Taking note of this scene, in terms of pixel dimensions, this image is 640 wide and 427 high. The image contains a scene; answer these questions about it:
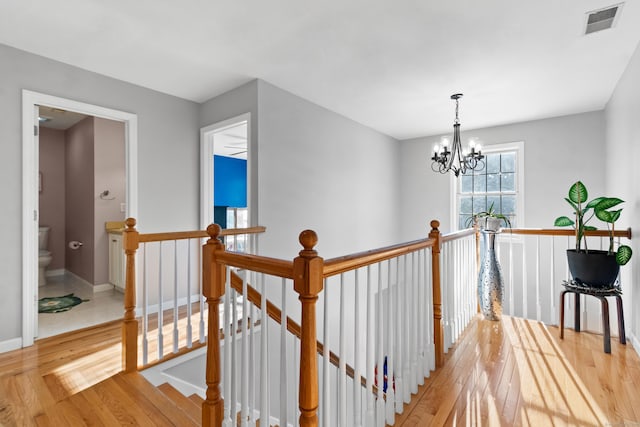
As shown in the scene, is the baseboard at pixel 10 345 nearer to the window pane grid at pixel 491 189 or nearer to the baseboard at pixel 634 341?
the baseboard at pixel 634 341

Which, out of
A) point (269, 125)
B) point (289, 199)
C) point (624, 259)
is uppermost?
point (269, 125)

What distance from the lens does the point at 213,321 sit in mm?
1399

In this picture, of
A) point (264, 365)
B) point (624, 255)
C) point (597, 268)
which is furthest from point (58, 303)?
point (624, 255)

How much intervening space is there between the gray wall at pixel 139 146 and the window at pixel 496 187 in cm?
408

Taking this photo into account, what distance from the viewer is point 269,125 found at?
3.14 m

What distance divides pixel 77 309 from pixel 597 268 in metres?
4.97

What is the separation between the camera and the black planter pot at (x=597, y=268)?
2375 mm

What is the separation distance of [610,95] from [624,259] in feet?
7.45

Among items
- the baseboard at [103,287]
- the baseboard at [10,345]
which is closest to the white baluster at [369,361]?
the baseboard at [10,345]

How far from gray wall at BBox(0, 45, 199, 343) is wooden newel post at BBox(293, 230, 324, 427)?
9.25 feet

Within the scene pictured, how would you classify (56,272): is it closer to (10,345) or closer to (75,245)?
(75,245)

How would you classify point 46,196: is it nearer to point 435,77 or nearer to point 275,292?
point 275,292

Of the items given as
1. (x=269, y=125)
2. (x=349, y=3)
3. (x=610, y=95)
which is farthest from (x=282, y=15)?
(x=610, y=95)

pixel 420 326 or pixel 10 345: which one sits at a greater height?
pixel 420 326
